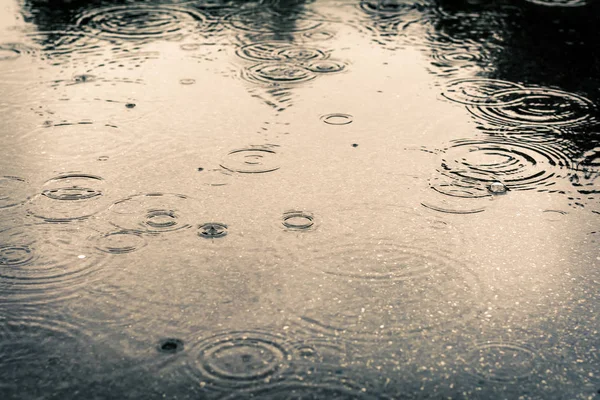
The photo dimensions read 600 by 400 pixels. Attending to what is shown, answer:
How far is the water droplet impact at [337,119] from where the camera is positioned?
4168 mm

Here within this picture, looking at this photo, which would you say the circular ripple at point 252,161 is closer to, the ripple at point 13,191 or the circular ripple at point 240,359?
the ripple at point 13,191

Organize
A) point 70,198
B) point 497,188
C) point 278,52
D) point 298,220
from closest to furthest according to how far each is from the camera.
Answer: point 298,220 < point 70,198 < point 497,188 < point 278,52

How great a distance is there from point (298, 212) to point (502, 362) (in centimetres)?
113

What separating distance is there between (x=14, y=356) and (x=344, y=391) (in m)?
0.96

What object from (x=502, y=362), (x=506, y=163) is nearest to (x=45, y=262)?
(x=502, y=362)

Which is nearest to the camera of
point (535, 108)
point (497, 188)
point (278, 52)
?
point (497, 188)

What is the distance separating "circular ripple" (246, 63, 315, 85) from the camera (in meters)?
4.72

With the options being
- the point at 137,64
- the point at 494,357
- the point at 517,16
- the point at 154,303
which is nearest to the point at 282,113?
the point at 137,64

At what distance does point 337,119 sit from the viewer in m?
4.20

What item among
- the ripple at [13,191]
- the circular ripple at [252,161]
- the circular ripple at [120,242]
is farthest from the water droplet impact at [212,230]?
the ripple at [13,191]

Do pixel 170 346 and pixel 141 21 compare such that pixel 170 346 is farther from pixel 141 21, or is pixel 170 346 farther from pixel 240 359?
pixel 141 21

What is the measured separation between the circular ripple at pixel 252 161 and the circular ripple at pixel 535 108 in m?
1.19

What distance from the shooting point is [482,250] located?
3.01m

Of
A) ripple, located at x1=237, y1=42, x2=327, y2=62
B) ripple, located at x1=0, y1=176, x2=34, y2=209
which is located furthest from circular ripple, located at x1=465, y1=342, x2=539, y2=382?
ripple, located at x1=237, y1=42, x2=327, y2=62
